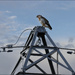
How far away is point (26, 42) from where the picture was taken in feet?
94.5

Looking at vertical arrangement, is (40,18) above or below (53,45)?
above

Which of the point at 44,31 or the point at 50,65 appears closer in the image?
the point at 44,31

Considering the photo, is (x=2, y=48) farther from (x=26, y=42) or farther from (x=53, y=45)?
(x=53, y=45)

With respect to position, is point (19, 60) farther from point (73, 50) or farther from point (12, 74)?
point (73, 50)

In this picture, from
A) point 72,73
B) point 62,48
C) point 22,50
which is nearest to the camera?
point 72,73

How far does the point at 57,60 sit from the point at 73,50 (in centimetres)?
269

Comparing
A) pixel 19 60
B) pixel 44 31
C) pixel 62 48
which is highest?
pixel 44 31

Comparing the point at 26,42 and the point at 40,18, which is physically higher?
the point at 40,18

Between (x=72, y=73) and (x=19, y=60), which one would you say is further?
(x=19, y=60)

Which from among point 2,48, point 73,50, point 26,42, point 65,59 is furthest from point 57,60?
point 2,48

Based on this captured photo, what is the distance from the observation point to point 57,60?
26312 millimetres

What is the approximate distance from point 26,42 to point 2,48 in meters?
3.27

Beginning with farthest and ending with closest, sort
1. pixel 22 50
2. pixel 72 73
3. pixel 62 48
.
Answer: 1. pixel 22 50
2. pixel 62 48
3. pixel 72 73

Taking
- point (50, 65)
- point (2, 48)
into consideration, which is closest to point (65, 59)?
point (50, 65)
